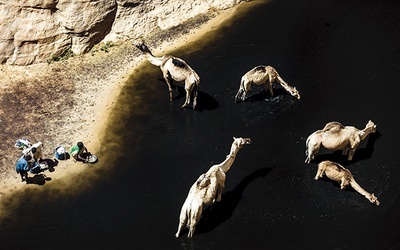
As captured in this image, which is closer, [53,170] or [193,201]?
[193,201]

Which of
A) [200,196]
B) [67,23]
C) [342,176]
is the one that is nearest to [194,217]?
[200,196]

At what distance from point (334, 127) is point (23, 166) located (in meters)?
11.8

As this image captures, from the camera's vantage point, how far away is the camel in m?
28.9

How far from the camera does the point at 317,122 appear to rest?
1117 inches

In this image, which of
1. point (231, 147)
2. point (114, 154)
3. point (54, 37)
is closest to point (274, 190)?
point (231, 147)

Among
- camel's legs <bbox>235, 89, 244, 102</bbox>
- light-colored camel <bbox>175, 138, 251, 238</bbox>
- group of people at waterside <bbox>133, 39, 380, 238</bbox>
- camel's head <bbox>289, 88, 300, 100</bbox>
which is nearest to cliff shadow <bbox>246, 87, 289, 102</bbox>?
group of people at waterside <bbox>133, 39, 380, 238</bbox>

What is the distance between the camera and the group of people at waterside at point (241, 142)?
23594 millimetres

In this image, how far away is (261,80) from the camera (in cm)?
2905

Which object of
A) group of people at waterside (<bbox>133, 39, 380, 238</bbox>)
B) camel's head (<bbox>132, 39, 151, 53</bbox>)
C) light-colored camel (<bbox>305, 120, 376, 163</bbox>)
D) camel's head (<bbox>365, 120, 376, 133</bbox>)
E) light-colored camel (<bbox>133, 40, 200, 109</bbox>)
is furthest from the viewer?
camel's head (<bbox>132, 39, 151, 53</bbox>)

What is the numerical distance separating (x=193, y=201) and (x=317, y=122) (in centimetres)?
760

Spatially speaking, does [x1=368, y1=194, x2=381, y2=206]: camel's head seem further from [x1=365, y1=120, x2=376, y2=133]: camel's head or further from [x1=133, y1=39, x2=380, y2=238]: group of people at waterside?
[x1=365, y1=120, x2=376, y2=133]: camel's head

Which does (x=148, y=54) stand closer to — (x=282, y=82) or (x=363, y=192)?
(x=282, y=82)

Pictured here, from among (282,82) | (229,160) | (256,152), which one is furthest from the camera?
(282,82)

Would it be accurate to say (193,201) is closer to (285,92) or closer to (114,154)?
(114,154)
